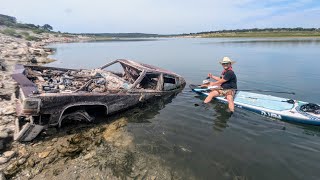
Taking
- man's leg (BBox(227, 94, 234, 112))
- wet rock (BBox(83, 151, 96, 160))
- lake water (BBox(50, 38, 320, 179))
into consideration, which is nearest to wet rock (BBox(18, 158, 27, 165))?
wet rock (BBox(83, 151, 96, 160))

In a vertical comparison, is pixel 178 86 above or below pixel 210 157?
above

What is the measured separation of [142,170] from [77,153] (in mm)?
1851

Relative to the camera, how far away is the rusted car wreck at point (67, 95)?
261 inches

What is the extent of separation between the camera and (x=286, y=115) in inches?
359

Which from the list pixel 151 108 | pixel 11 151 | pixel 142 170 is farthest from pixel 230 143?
pixel 11 151

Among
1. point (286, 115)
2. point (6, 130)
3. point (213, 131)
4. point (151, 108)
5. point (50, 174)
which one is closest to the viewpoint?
point (50, 174)

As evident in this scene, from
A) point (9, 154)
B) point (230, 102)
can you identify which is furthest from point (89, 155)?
point (230, 102)

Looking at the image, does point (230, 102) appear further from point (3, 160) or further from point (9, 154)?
point (3, 160)

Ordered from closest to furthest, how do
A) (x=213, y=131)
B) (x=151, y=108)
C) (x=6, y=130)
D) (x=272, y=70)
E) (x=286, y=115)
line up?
(x=6, y=130) < (x=213, y=131) < (x=286, y=115) < (x=151, y=108) < (x=272, y=70)

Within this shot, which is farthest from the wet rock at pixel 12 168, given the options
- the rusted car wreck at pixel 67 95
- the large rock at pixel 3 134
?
the large rock at pixel 3 134

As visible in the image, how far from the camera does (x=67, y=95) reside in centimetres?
719

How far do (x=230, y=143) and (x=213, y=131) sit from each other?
101 cm

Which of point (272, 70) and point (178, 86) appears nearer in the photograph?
point (178, 86)

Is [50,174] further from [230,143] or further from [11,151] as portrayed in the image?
[230,143]
